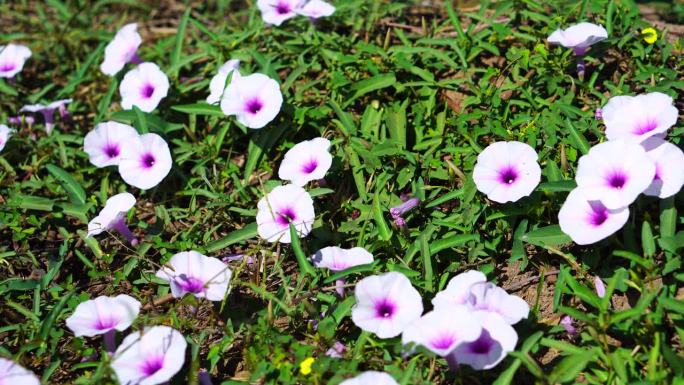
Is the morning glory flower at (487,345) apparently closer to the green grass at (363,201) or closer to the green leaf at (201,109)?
the green grass at (363,201)

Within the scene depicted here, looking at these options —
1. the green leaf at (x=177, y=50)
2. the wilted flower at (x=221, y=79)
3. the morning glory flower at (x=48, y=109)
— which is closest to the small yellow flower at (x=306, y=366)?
the wilted flower at (x=221, y=79)

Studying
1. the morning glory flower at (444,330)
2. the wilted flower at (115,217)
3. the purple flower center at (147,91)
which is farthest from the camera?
the purple flower center at (147,91)

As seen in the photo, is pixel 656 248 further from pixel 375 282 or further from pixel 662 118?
pixel 375 282

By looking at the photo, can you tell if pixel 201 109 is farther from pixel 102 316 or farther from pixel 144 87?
pixel 102 316

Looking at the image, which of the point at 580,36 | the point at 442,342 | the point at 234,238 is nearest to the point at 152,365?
the point at 234,238

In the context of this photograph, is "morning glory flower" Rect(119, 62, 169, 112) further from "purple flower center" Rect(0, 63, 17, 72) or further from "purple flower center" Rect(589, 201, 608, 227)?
"purple flower center" Rect(589, 201, 608, 227)

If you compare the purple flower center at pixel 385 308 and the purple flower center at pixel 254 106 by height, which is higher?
the purple flower center at pixel 254 106
